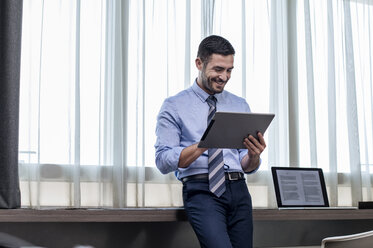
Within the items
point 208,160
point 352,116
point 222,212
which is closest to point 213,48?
point 208,160

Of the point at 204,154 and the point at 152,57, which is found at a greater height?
the point at 152,57

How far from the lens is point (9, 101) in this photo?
277 centimetres

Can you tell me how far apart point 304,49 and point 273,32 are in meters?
0.29

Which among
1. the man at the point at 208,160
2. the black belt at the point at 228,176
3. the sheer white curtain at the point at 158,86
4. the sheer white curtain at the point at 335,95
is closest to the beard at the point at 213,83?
the man at the point at 208,160

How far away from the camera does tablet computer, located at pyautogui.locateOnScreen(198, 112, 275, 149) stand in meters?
2.17

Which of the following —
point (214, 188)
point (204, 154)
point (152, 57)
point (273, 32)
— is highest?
point (273, 32)

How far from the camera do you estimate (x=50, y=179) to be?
2980mm

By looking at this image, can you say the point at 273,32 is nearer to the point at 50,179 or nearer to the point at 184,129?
the point at 184,129

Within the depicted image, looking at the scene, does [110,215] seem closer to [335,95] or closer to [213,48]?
[213,48]

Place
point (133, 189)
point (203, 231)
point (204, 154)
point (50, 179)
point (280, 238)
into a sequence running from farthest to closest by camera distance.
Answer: point (280, 238) < point (133, 189) < point (50, 179) < point (204, 154) < point (203, 231)

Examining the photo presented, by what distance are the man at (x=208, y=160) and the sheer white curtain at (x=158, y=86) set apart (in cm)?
77

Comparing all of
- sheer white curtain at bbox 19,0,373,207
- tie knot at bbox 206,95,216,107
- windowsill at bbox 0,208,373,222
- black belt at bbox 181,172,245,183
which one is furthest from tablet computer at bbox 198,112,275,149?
sheer white curtain at bbox 19,0,373,207

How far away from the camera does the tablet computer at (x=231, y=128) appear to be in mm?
2168

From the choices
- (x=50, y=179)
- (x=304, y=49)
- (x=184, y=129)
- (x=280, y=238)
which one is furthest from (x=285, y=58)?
(x=50, y=179)
